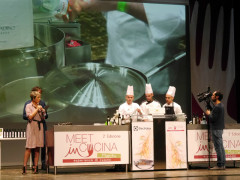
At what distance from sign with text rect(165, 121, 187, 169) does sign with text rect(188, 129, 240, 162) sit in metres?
0.18

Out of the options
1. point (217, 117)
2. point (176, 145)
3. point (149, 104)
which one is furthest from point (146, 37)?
point (176, 145)

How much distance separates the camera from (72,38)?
1073 centimetres

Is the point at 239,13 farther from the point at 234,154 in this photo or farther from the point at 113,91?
the point at 234,154

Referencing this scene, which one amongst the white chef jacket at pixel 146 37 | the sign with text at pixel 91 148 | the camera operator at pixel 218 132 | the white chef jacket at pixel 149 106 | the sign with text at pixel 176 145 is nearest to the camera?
the sign with text at pixel 91 148

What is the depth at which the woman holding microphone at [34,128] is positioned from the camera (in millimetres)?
8164

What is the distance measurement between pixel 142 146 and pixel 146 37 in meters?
3.95

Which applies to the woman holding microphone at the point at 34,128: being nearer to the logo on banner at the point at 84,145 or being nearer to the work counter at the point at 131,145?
the work counter at the point at 131,145

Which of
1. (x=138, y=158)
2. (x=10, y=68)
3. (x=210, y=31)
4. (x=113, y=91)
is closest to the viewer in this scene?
(x=138, y=158)

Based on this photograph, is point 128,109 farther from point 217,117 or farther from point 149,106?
point 217,117

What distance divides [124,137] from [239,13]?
5817 millimetres

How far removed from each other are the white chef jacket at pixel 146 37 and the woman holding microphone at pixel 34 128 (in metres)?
3.11

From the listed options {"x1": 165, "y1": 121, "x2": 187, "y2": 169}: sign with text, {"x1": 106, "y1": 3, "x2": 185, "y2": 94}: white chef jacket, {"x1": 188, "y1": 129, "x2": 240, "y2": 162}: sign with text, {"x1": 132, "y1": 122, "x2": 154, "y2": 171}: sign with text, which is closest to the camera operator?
{"x1": 188, "y1": 129, "x2": 240, "y2": 162}: sign with text

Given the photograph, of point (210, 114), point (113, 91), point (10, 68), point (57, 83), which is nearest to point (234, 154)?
point (210, 114)

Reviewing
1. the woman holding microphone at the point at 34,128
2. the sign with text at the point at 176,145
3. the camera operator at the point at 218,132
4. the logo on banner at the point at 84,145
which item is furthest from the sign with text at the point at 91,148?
the camera operator at the point at 218,132
